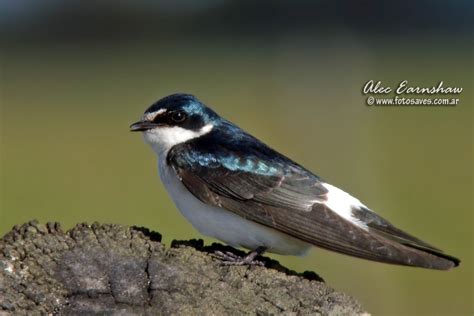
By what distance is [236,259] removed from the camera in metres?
3.74

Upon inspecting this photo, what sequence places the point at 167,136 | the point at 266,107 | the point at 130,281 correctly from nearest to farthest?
1. the point at 130,281
2. the point at 167,136
3. the point at 266,107

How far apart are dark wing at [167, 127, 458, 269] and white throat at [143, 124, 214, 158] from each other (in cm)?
10

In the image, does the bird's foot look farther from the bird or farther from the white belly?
the white belly

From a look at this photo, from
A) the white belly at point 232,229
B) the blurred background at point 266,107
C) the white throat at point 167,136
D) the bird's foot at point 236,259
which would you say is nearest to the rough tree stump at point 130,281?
the bird's foot at point 236,259

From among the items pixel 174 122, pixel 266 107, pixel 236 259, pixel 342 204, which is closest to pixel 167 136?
pixel 174 122

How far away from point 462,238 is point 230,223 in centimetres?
537

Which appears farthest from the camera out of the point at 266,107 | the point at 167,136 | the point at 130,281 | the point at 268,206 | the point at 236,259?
the point at 266,107

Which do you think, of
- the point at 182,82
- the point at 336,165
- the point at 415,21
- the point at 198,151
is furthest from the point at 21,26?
the point at 198,151

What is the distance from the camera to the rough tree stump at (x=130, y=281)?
3.20 metres

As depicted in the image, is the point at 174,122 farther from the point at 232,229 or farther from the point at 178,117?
the point at 232,229

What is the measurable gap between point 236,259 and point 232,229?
0.57 m

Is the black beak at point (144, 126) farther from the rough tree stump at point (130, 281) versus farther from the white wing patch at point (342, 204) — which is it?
the rough tree stump at point (130, 281)

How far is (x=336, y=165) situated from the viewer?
36.1 feet

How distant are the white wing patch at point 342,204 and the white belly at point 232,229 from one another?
7.2 inches
